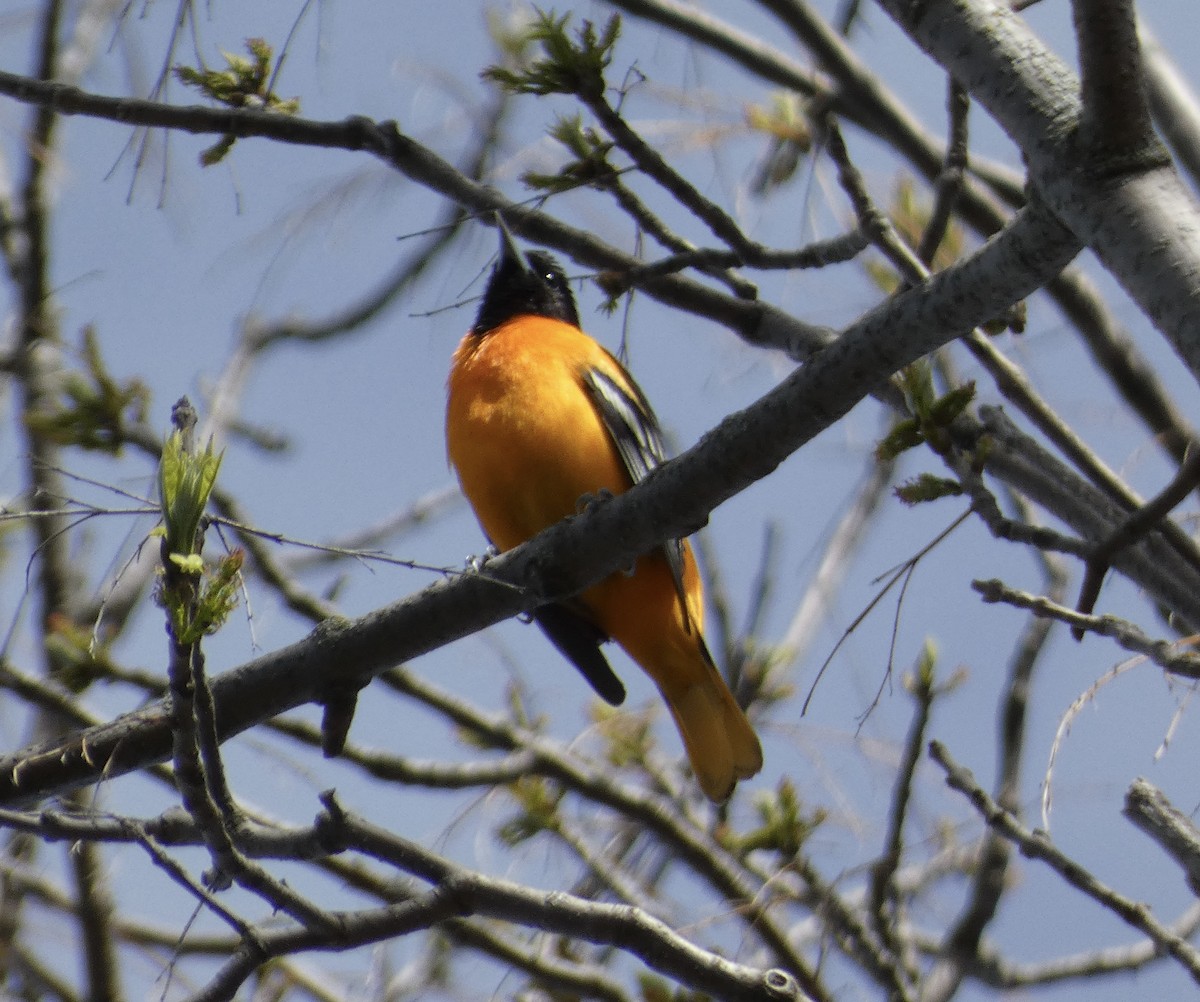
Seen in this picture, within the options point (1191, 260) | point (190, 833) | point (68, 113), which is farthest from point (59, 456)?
point (1191, 260)

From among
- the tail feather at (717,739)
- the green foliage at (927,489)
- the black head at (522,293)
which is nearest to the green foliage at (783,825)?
the tail feather at (717,739)

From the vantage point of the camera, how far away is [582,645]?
180 inches

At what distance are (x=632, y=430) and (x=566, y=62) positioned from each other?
169cm

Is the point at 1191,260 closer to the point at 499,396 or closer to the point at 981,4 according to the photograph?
the point at 981,4

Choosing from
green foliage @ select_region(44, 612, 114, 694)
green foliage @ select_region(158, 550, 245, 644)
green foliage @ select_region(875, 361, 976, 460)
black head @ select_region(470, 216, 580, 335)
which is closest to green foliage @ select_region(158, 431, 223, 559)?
green foliage @ select_region(158, 550, 245, 644)

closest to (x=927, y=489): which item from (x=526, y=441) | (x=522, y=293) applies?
(x=526, y=441)

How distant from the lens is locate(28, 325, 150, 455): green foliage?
10.8 ft

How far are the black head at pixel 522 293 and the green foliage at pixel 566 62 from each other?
86.1 inches

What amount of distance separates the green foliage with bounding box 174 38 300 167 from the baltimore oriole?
4.20 ft

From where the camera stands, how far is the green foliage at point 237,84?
315 cm

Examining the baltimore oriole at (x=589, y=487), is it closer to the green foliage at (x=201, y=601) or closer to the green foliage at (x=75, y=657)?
the green foliage at (x=75, y=657)

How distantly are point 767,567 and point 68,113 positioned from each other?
9.09ft

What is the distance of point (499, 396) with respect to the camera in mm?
4434

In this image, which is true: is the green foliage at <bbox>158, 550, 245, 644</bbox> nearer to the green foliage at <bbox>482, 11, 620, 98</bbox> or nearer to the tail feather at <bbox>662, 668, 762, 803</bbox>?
the green foliage at <bbox>482, 11, 620, 98</bbox>
